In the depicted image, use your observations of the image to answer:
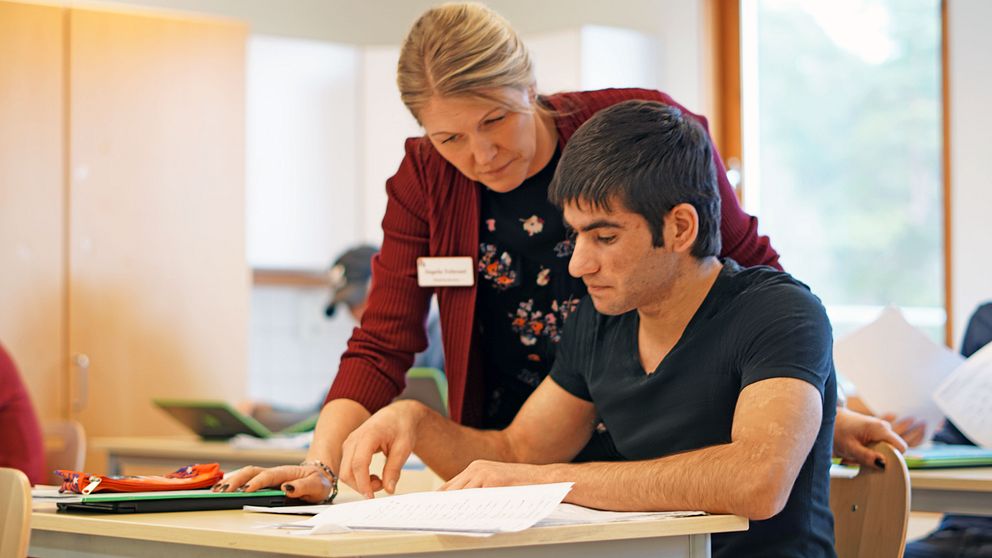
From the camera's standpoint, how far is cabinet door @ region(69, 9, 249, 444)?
4.46 metres

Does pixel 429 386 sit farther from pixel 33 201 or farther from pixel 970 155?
pixel 970 155

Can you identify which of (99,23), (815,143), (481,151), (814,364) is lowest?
(814,364)

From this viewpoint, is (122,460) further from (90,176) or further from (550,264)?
(550,264)

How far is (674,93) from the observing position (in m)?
4.93

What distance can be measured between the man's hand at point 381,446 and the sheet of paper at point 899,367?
1.15 meters

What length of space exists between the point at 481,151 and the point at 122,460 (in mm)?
2200

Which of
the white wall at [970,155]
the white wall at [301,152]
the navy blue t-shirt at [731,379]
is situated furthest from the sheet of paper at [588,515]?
the white wall at [301,152]

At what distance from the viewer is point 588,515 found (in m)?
1.32

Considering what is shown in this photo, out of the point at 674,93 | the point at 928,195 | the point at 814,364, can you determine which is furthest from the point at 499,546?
→ the point at 674,93

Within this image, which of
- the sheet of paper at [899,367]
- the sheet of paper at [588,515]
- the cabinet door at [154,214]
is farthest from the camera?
the cabinet door at [154,214]

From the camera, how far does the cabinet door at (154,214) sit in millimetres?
4457

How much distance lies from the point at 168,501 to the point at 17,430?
6.14ft

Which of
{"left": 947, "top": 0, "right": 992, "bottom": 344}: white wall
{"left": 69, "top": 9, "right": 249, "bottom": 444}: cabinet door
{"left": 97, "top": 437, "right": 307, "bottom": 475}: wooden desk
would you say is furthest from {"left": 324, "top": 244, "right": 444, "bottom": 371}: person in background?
→ {"left": 947, "top": 0, "right": 992, "bottom": 344}: white wall

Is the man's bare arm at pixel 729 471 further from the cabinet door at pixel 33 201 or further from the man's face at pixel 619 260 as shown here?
the cabinet door at pixel 33 201
